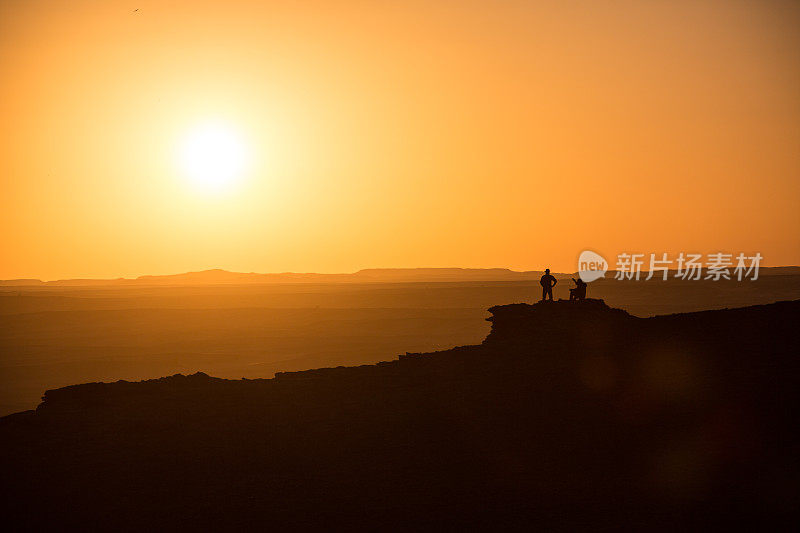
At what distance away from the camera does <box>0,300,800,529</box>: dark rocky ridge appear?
13750 mm

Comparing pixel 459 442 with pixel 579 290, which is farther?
pixel 579 290

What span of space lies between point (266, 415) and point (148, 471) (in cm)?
458

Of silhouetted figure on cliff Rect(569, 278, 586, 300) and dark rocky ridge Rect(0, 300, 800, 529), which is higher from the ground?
silhouetted figure on cliff Rect(569, 278, 586, 300)

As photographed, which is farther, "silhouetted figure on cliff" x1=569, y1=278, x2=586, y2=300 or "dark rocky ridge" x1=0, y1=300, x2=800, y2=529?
"silhouetted figure on cliff" x1=569, y1=278, x2=586, y2=300

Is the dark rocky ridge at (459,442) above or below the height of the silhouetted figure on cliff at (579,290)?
below

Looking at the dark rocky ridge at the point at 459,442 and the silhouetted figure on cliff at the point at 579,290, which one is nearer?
the dark rocky ridge at the point at 459,442

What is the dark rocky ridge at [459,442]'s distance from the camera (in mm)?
13750

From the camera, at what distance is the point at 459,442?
1747 centimetres

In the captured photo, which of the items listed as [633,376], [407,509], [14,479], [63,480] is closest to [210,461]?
[63,480]

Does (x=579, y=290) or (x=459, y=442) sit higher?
(x=579, y=290)

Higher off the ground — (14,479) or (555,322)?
(555,322)

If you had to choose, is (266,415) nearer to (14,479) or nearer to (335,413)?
(335,413)

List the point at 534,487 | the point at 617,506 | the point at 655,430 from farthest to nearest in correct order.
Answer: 1. the point at 655,430
2. the point at 534,487
3. the point at 617,506

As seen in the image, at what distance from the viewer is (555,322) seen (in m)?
29.5
